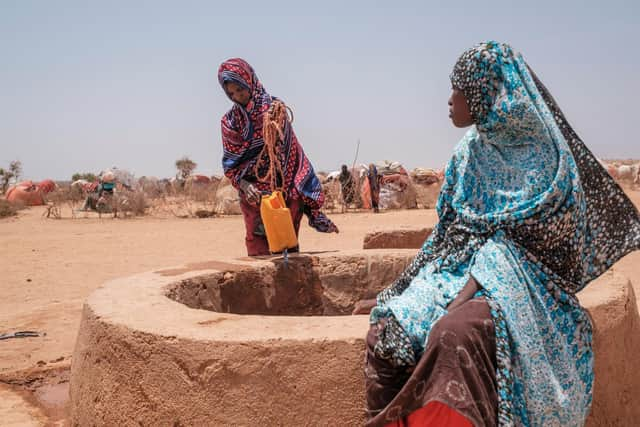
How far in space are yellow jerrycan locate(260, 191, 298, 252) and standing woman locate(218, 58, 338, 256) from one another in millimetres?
323

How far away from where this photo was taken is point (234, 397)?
219cm

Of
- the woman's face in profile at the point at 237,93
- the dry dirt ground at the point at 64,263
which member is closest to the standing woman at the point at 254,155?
the woman's face in profile at the point at 237,93

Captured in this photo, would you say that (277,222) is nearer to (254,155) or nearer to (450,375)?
(254,155)

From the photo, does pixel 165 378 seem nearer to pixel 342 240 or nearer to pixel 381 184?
pixel 342 240

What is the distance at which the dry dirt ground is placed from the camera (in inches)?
158

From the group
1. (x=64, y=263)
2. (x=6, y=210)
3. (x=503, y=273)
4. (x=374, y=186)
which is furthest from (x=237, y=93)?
(x=6, y=210)

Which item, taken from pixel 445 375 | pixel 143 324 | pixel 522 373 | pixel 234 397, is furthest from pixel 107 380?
pixel 522 373

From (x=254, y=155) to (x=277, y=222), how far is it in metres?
0.68

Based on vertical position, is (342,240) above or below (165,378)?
below

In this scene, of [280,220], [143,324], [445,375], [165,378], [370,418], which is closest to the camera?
[445,375]

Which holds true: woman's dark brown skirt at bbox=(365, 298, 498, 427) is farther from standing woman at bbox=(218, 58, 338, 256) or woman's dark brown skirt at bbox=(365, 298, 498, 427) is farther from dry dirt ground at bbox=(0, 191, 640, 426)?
standing woman at bbox=(218, 58, 338, 256)

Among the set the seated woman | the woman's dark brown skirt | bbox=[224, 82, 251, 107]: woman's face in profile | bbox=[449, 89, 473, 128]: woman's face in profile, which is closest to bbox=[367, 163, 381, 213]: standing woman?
bbox=[224, 82, 251, 107]: woman's face in profile

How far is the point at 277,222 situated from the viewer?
390cm

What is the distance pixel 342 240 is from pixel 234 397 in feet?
29.6
